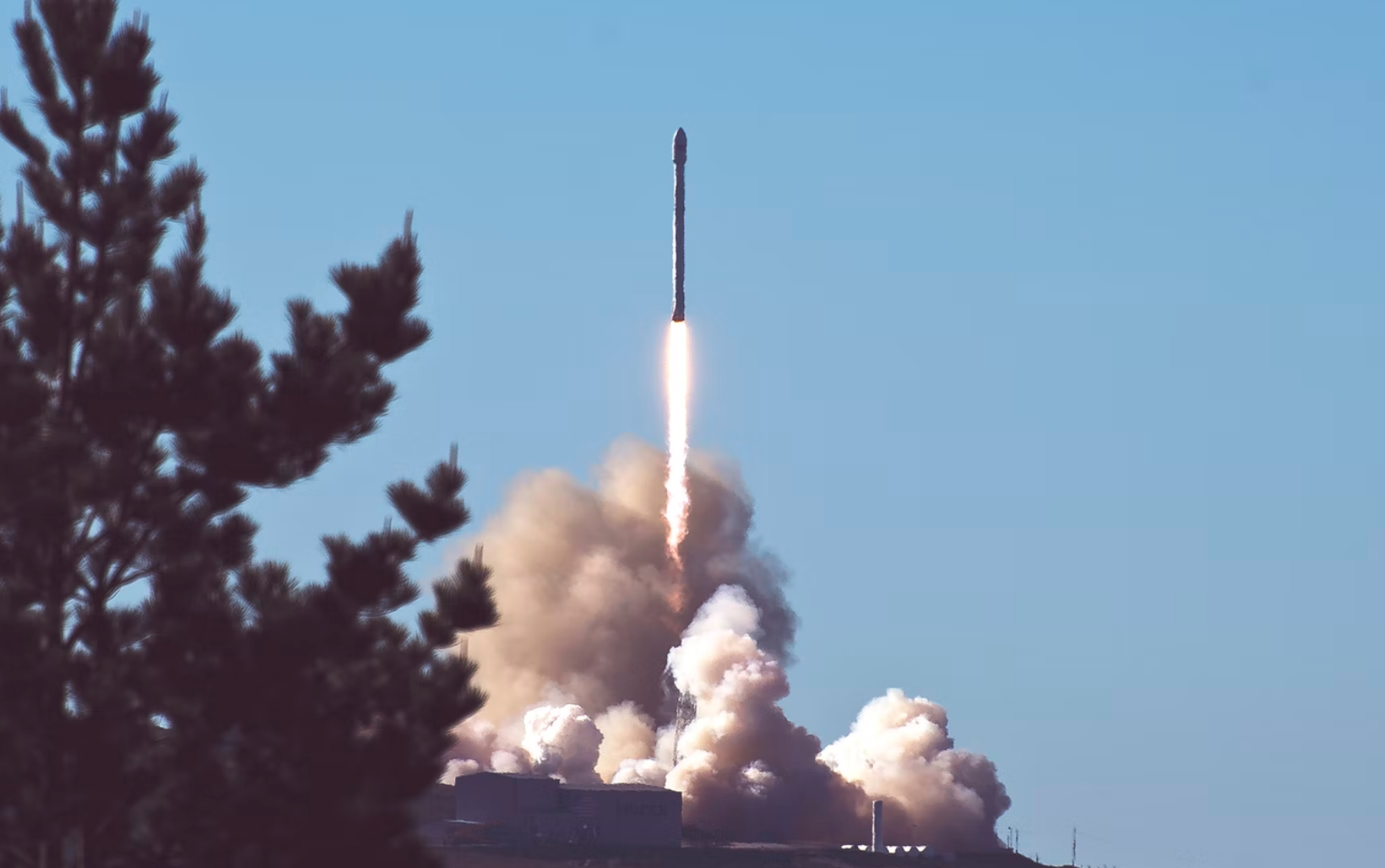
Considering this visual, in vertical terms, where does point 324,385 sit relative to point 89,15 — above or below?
below

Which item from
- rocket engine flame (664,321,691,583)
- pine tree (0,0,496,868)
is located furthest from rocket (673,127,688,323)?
pine tree (0,0,496,868)

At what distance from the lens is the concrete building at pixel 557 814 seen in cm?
16700

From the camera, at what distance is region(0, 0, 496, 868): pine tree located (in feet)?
205

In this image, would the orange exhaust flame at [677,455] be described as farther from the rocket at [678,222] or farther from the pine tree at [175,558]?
the pine tree at [175,558]

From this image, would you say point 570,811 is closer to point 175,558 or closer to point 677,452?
point 677,452

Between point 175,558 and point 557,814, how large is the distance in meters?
105

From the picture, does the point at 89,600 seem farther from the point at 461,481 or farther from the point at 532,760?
the point at 532,760

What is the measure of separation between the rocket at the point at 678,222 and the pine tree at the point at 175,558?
103022mm

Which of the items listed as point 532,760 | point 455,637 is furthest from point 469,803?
point 455,637

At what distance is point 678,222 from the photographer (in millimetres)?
176125

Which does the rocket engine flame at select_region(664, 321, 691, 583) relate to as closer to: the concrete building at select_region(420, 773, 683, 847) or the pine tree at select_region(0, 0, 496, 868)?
the concrete building at select_region(420, 773, 683, 847)

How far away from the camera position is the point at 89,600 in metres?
63.9

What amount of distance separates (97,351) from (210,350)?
8.28ft

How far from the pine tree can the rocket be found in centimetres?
10302
